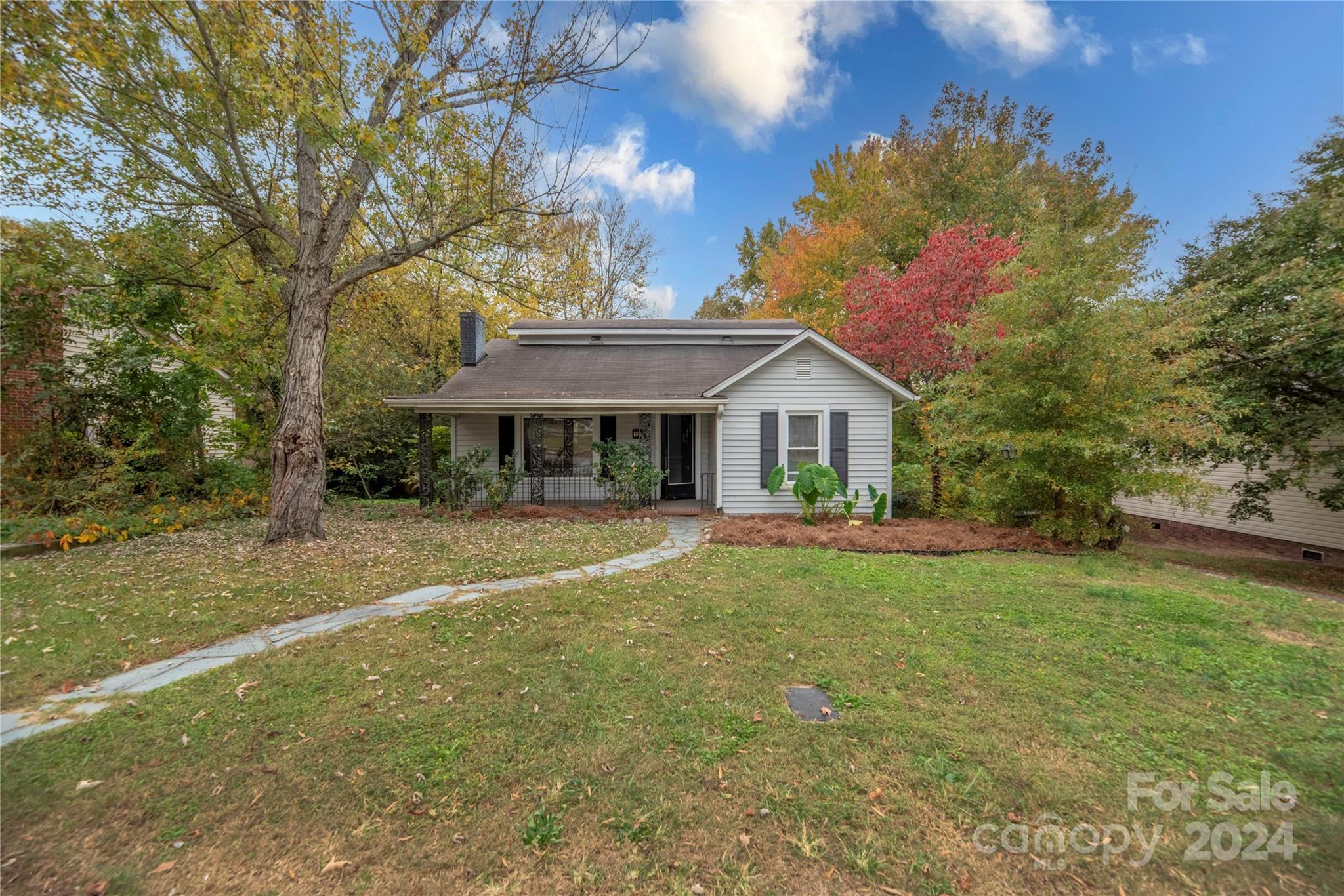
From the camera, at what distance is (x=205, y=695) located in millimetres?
3195

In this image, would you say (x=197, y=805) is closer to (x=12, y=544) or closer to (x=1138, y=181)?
(x=12, y=544)

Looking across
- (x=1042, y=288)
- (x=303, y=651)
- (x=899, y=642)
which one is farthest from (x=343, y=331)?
(x=1042, y=288)

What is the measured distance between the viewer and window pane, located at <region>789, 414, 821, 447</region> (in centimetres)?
1108

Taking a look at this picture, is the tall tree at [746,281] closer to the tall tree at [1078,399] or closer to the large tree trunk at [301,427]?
the tall tree at [1078,399]

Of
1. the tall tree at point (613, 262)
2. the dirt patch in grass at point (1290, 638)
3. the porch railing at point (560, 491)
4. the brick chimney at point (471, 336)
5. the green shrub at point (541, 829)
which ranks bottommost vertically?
the green shrub at point (541, 829)

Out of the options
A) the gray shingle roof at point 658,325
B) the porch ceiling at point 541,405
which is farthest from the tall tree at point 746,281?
the porch ceiling at point 541,405

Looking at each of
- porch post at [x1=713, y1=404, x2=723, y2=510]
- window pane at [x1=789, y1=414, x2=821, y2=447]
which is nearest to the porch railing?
porch post at [x1=713, y1=404, x2=723, y2=510]

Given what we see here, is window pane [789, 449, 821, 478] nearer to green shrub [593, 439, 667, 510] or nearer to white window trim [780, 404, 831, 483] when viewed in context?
white window trim [780, 404, 831, 483]

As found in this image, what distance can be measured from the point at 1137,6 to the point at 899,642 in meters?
11.5

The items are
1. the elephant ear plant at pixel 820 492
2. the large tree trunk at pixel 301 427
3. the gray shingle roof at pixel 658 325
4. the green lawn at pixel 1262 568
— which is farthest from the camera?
the gray shingle roof at pixel 658 325

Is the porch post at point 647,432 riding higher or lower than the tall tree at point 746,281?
lower

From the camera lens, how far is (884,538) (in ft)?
28.3

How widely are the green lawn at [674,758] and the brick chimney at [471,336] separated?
379 inches

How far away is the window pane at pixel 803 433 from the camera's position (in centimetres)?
1108
